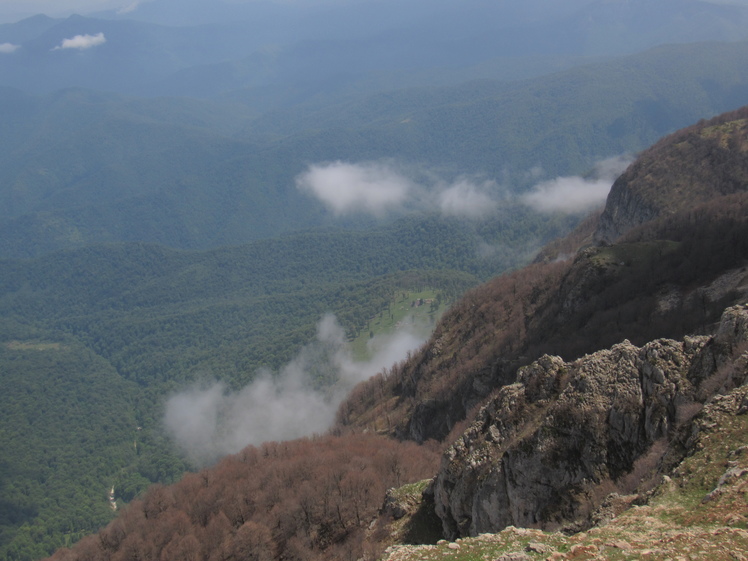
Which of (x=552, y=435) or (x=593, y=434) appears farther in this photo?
(x=552, y=435)

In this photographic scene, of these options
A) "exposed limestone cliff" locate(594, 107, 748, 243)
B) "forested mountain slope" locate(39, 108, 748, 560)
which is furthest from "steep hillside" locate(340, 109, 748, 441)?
"exposed limestone cliff" locate(594, 107, 748, 243)

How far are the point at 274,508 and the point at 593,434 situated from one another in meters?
34.9

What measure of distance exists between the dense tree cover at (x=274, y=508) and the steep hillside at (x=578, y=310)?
21.6 metres

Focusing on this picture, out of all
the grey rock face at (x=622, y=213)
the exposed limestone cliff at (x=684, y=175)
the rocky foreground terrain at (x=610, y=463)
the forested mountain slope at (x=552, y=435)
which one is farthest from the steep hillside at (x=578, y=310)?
the rocky foreground terrain at (x=610, y=463)

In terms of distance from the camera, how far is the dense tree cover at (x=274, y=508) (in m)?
51.1

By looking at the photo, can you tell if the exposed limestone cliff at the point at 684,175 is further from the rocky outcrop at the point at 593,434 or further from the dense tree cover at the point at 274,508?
the rocky outcrop at the point at 593,434

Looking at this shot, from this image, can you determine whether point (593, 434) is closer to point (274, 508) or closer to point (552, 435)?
point (552, 435)

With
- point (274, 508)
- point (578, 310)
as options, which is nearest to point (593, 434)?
point (274, 508)

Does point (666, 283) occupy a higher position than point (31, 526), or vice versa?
point (666, 283)

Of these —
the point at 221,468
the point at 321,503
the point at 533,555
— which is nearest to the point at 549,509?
the point at 533,555

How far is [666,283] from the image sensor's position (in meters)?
79.9

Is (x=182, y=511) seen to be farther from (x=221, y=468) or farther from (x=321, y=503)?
(x=321, y=503)

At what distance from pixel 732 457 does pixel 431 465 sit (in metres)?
37.8

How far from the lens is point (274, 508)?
57.0 metres
